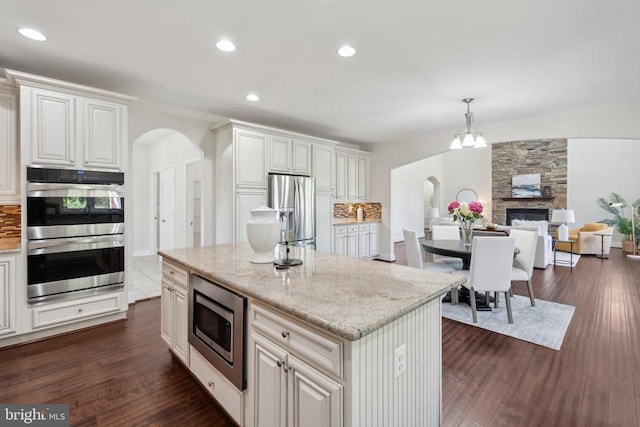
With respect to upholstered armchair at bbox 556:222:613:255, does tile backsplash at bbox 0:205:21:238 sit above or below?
above

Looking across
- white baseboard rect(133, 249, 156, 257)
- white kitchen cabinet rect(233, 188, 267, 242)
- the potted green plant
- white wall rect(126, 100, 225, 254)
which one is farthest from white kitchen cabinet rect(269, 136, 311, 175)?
the potted green plant

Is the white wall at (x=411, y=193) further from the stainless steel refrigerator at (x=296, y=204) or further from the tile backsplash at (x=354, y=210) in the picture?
the stainless steel refrigerator at (x=296, y=204)

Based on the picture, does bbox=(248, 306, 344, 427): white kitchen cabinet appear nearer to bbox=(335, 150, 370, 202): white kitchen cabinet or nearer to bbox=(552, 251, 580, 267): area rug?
bbox=(335, 150, 370, 202): white kitchen cabinet

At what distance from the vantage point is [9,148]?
9.45ft

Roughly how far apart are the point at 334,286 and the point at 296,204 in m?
3.27

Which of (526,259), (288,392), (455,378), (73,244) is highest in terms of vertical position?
(73,244)

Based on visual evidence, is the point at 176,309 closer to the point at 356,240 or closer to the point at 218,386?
the point at 218,386

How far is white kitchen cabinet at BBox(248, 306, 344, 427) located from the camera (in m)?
1.15

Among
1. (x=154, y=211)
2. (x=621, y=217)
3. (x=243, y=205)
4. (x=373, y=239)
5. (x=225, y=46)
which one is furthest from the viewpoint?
(x=621, y=217)

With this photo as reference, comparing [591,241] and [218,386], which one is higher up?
[591,241]

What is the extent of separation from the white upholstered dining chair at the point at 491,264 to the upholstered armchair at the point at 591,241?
233 inches

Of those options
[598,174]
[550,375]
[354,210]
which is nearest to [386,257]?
[354,210]

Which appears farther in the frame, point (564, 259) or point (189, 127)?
point (564, 259)

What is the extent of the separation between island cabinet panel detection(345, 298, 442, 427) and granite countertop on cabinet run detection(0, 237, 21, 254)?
3.17m
